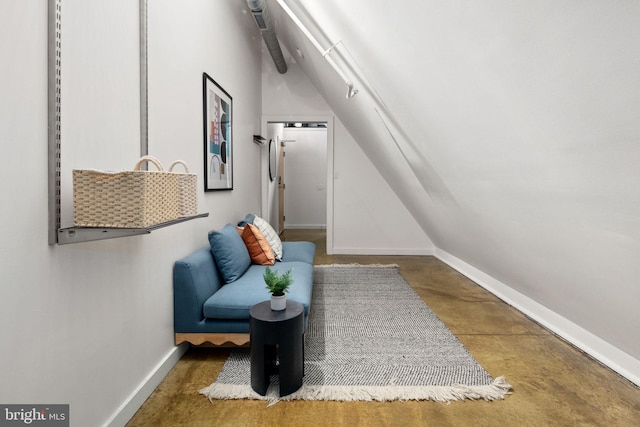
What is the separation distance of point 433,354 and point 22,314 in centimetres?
197

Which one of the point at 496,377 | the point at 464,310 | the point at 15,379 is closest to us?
the point at 15,379

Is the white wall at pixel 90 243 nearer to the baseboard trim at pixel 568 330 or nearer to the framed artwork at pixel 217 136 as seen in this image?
the framed artwork at pixel 217 136

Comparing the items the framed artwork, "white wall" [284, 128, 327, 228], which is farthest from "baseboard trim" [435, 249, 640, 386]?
"white wall" [284, 128, 327, 228]

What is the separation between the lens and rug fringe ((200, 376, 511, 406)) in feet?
5.16

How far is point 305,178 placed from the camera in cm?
762

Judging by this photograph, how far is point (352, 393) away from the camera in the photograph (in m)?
1.60

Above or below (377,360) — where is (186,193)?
above

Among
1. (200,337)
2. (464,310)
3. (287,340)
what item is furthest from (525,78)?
(464,310)

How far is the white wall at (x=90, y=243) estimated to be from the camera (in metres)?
0.89

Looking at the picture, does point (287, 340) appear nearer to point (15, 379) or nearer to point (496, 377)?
point (15, 379)

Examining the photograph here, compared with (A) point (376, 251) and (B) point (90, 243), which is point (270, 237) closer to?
(B) point (90, 243)

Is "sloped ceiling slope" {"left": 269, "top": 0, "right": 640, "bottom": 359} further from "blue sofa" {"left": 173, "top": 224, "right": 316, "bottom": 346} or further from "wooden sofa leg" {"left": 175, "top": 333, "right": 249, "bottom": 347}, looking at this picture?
"wooden sofa leg" {"left": 175, "top": 333, "right": 249, "bottom": 347}

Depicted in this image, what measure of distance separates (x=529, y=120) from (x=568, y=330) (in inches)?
71.6

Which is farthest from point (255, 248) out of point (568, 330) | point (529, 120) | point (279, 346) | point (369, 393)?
point (568, 330)
